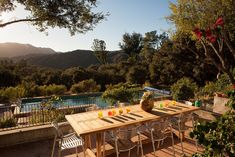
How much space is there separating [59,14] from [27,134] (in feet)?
16.2

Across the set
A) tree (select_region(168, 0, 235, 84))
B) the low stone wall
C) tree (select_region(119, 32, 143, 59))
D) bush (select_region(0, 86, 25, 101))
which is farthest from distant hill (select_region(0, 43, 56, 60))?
the low stone wall

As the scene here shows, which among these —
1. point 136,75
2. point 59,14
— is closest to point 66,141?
point 59,14

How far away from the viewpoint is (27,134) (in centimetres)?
544

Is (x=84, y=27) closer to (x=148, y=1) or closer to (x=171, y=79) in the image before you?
(x=148, y=1)

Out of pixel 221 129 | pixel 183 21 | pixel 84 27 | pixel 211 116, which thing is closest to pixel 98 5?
pixel 84 27

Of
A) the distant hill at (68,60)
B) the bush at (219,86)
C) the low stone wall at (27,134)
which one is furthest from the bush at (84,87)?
the distant hill at (68,60)

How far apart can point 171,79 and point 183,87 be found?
42.6 ft

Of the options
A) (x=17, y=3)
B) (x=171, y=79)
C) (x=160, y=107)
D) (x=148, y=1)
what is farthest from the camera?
(x=171, y=79)

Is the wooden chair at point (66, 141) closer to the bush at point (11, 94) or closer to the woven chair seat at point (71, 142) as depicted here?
the woven chair seat at point (71, 142)

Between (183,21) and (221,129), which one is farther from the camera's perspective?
(183,21)

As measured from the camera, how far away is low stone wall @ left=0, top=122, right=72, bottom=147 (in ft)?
17.1

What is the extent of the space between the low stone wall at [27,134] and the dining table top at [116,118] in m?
1.36

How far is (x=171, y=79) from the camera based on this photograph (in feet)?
68.0

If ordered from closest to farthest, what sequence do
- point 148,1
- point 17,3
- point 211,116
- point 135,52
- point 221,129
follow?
point 221,129 < point 211,116 < point 17,3 < point 148,1 < point 135,52
